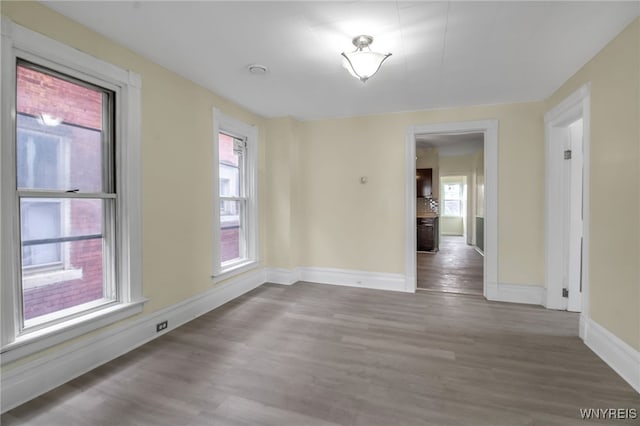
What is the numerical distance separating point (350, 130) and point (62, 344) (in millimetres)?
4059

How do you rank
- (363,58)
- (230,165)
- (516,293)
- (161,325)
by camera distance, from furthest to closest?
(230,165), (516,293), (161,325), (363,58)

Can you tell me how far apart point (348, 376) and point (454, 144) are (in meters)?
7.26

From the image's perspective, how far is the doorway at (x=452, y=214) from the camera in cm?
489

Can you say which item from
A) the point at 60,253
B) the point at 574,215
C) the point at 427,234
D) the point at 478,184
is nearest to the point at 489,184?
the point at 574,215

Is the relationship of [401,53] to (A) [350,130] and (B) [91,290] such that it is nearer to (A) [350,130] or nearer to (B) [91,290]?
(A) [350,130]

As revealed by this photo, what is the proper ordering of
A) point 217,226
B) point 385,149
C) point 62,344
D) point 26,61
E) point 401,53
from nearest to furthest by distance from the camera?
point 26,61
point 62,344
point 401,53
point 217,226
point 385,149

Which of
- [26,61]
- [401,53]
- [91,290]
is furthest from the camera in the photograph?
[401,53]

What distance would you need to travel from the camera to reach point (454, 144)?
25.4 feet

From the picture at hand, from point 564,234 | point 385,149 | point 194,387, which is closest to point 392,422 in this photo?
point 194,387

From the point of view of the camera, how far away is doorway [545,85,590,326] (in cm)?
336

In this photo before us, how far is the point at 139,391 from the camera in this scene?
1959 millimetres

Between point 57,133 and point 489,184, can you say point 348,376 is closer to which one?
point 57,133

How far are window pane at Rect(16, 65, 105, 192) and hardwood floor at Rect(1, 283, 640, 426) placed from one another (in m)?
1.47

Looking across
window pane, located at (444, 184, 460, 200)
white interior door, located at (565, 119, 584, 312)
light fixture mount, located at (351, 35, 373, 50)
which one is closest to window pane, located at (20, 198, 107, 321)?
light fixture mount, located at (351, 35, 373, 50)
